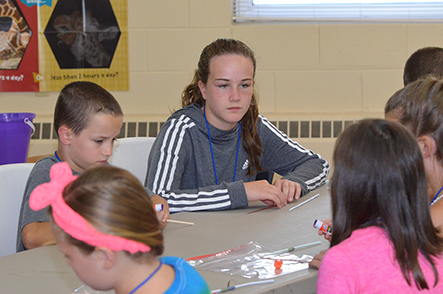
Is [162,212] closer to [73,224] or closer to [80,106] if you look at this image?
[80,106]

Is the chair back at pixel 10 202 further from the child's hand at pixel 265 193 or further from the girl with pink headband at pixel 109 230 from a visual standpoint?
the girl with pink headband at pixel 109 230

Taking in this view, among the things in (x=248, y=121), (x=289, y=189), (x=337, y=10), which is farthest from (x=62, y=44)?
(x=289, y=189)

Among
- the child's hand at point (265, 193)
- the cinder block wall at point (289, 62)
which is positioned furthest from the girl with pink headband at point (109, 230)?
the cinder block wall at point (289, 62)

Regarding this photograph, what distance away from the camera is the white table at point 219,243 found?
37.2 inches

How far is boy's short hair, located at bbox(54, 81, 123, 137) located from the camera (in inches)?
59.4

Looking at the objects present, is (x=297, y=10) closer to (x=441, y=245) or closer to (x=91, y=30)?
(x=91, y=30)

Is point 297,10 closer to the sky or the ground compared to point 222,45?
closer to the sky

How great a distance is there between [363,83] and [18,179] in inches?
78.9

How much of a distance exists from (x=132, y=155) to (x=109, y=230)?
1.40 meters

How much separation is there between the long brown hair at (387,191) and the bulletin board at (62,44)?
219 cm

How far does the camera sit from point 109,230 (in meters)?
0.73

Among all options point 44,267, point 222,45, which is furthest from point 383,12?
point 44,267

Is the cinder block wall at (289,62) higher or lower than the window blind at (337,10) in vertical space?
lower

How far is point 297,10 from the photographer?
2818mm
